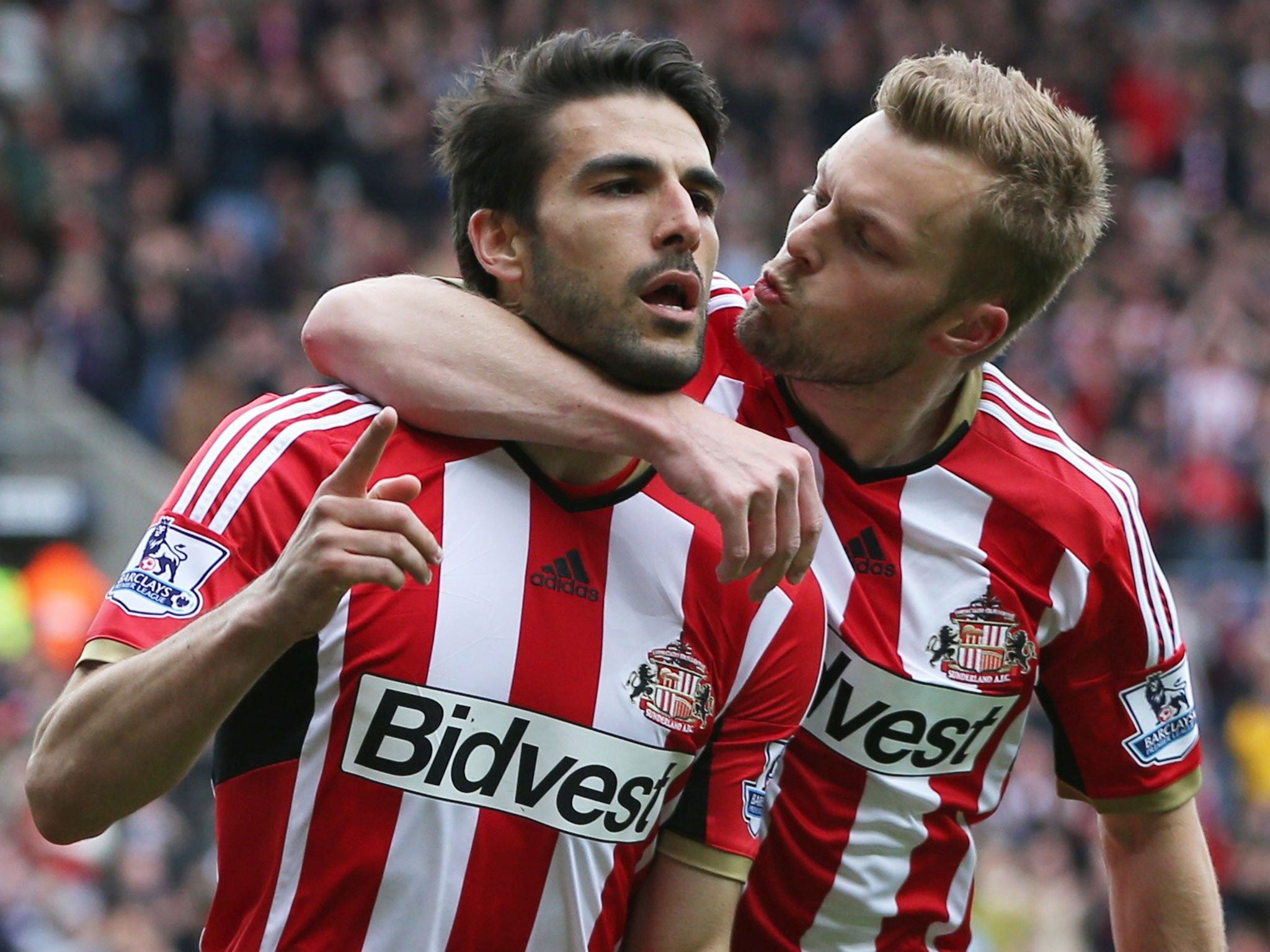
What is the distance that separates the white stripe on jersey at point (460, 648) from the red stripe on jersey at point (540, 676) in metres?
0.02

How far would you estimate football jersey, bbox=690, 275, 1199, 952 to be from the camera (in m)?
3.43

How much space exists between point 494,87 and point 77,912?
5581 mm

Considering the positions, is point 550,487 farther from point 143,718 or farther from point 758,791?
point 143,718

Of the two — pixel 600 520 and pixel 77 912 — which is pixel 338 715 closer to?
pixel 600 520

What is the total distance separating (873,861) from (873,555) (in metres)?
0.58

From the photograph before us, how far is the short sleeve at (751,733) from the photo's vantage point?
303 centimetres

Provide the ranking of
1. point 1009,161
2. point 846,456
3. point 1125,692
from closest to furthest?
point 1009,161 < point 846,456 < point 1125,692

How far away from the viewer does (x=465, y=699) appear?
2807mm

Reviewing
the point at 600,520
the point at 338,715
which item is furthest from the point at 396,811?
the point at 600,520

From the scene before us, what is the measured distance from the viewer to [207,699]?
2.43m

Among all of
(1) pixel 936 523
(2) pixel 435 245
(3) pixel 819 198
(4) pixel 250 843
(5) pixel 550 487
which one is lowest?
(4) pixel 250 843

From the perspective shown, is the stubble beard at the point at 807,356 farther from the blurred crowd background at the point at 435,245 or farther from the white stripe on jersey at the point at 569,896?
the blurred crowd background at the point at 435,245

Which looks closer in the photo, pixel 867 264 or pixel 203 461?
pixel 203 461

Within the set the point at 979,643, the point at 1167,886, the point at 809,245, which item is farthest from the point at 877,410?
the point at 1167,886
